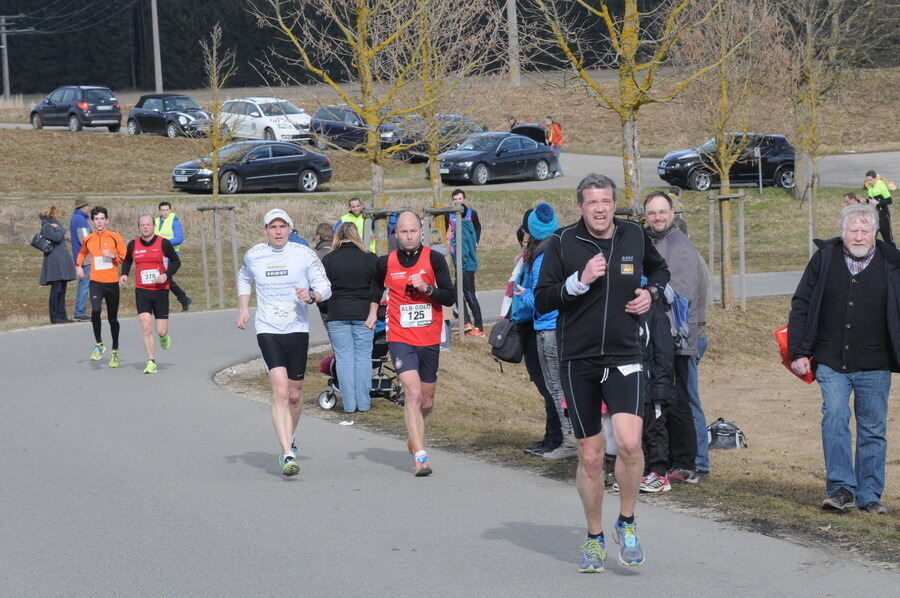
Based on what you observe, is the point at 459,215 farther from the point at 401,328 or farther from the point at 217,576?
the point at 217,576

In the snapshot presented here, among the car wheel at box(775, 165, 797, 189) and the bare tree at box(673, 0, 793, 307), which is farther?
the car wheel at box(775, 165, 797, 189)

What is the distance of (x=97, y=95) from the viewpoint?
5288 centimetres

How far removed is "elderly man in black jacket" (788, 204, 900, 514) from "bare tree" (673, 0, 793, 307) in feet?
52.0

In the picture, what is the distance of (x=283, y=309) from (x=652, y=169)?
37707mm

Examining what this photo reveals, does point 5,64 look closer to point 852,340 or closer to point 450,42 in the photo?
point 450,42

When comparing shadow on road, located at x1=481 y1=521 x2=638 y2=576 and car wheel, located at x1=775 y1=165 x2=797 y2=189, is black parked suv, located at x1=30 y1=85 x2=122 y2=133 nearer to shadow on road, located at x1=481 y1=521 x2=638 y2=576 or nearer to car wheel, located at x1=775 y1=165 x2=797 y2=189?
car wheel, located at x1=775 y1=165 x2=797 y2=189

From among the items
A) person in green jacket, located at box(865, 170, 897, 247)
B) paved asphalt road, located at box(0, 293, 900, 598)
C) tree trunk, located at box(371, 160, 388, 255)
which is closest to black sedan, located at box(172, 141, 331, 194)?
person in green jacket, located at box(865, 170, 897, 247)

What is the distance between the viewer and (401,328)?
399 inches

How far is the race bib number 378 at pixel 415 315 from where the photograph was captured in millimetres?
10117

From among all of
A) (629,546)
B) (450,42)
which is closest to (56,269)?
(450,42)

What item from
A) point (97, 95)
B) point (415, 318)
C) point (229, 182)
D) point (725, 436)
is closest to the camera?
point (415, 318)

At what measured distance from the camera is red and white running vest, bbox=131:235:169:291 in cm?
1597

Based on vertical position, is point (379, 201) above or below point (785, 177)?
below

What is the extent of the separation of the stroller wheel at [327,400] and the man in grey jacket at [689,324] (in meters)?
4.80
